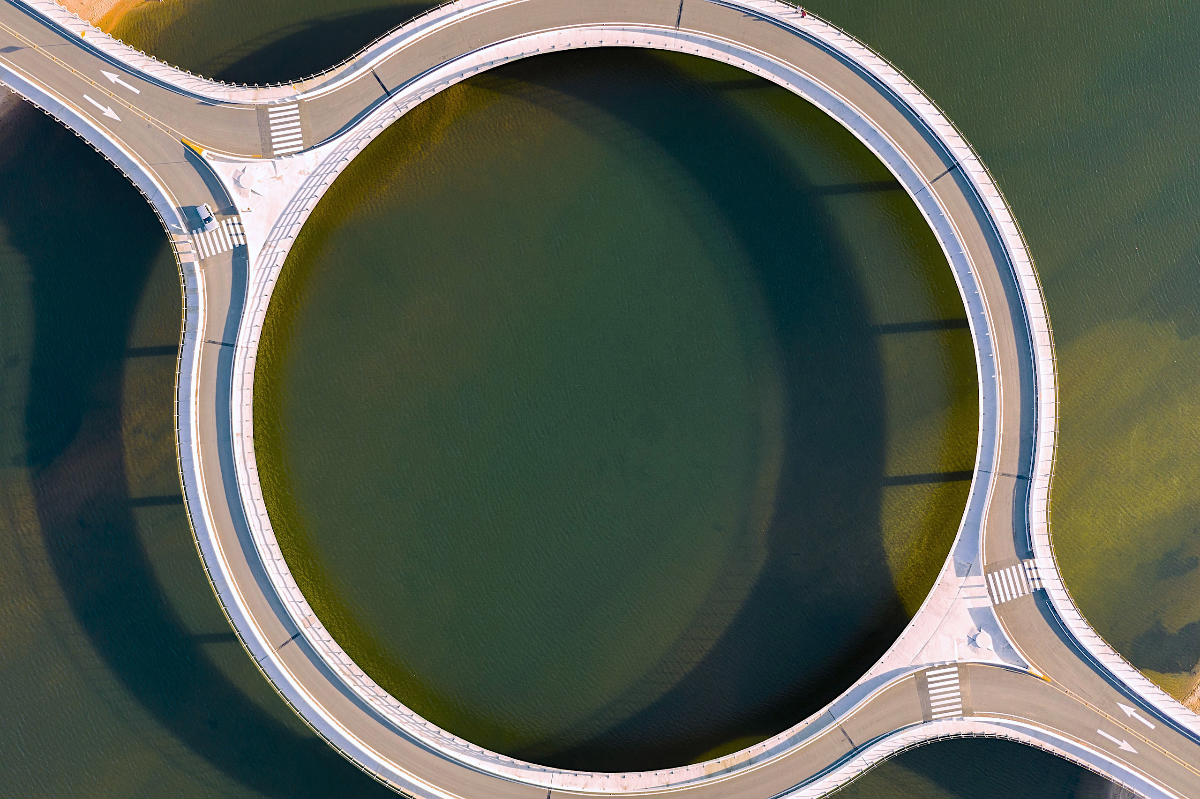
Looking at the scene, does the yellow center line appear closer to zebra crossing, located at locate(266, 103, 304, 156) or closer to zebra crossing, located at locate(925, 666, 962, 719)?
zebra crossing, located at locate(266, 103, 304, 156)

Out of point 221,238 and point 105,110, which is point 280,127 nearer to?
point 221,238

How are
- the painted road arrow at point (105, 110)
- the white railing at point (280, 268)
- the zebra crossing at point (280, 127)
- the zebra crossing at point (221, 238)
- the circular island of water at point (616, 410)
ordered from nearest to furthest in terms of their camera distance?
the white railing at point (280, 268) < the zebra crossing at point (221, 238) < the zebra crossing at point (280, 127) < the painted road arrow at point (105, 110) < the circular island of water at point (616, 410)

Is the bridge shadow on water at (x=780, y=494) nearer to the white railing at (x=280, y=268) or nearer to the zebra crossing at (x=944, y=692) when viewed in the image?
the white railing at (x=280, y=268)

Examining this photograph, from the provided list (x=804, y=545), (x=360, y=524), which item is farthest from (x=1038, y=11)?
(x=360, y=524)

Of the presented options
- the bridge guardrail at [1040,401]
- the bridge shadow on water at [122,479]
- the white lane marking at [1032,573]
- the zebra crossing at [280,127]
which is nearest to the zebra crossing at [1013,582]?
the white lane marking at [1032,573]

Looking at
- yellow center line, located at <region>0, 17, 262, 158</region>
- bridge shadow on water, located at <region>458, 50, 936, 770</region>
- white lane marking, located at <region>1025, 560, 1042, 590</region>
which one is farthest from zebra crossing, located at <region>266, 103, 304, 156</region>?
white lane marking, located at <region>1025, 560, 1042, 590</region>

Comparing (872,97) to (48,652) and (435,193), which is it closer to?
(435,193)
